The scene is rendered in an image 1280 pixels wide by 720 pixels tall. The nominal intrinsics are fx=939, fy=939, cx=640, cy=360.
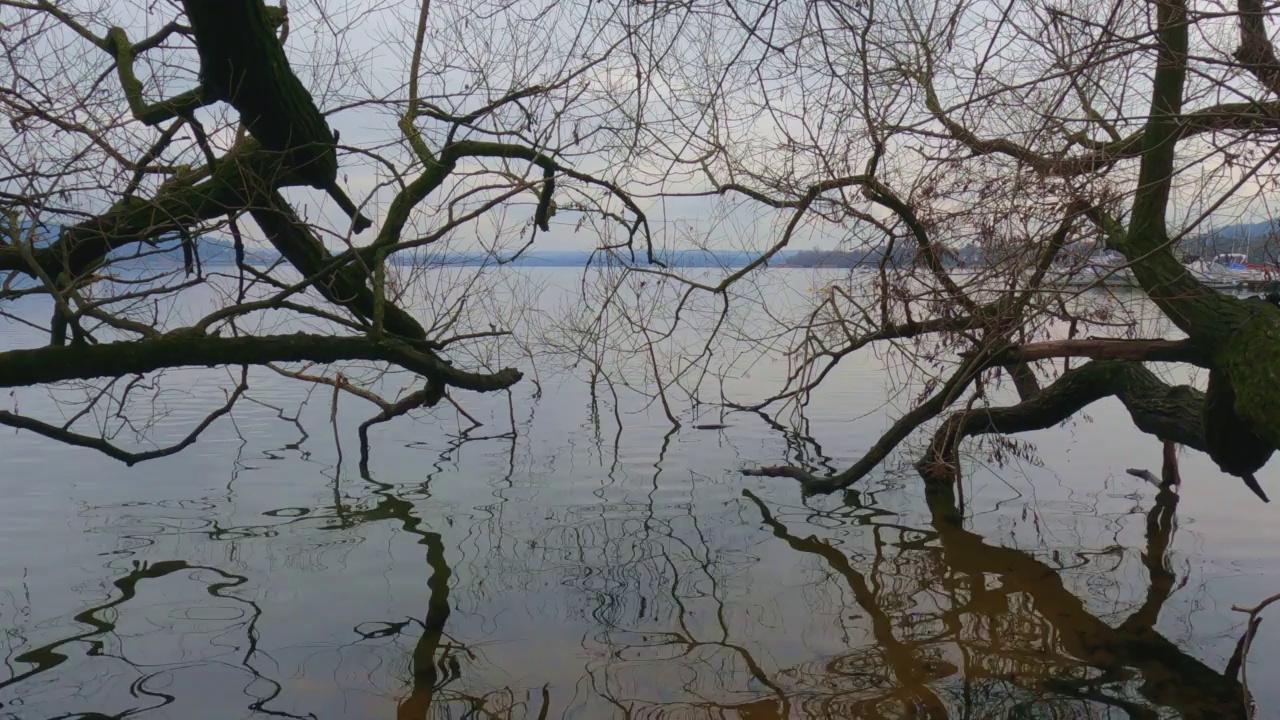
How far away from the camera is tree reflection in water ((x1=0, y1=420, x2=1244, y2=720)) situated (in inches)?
184

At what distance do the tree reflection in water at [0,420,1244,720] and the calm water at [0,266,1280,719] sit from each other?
0.02m

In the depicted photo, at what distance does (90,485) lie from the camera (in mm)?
9547

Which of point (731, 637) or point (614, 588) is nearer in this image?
point (731, 637)

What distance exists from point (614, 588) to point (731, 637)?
1162mm

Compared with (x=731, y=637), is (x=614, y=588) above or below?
above

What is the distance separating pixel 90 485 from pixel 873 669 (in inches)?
323

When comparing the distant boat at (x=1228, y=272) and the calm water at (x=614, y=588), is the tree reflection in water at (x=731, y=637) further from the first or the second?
the distant boat at (x=1228, y=272)

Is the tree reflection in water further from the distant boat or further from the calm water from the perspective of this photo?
the distant boat

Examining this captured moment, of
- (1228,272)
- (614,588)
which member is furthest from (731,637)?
(1228,272)

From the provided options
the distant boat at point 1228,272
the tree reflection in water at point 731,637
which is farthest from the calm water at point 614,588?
the distant boat at point 1228,272

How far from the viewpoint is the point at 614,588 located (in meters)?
6.45

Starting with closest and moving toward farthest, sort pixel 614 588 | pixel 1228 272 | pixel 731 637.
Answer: pixel 1228 272 → pixel 731 637 → pixel 614 588

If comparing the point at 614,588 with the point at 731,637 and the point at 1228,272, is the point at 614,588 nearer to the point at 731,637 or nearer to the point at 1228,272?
the point at 731,637

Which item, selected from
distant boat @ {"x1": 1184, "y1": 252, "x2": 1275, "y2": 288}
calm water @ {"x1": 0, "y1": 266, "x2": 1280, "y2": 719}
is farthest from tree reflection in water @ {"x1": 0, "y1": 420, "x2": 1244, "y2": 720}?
distant boat @ {"x1": 1184, "y1": 252, "x2": 1275, "y2": 288}
